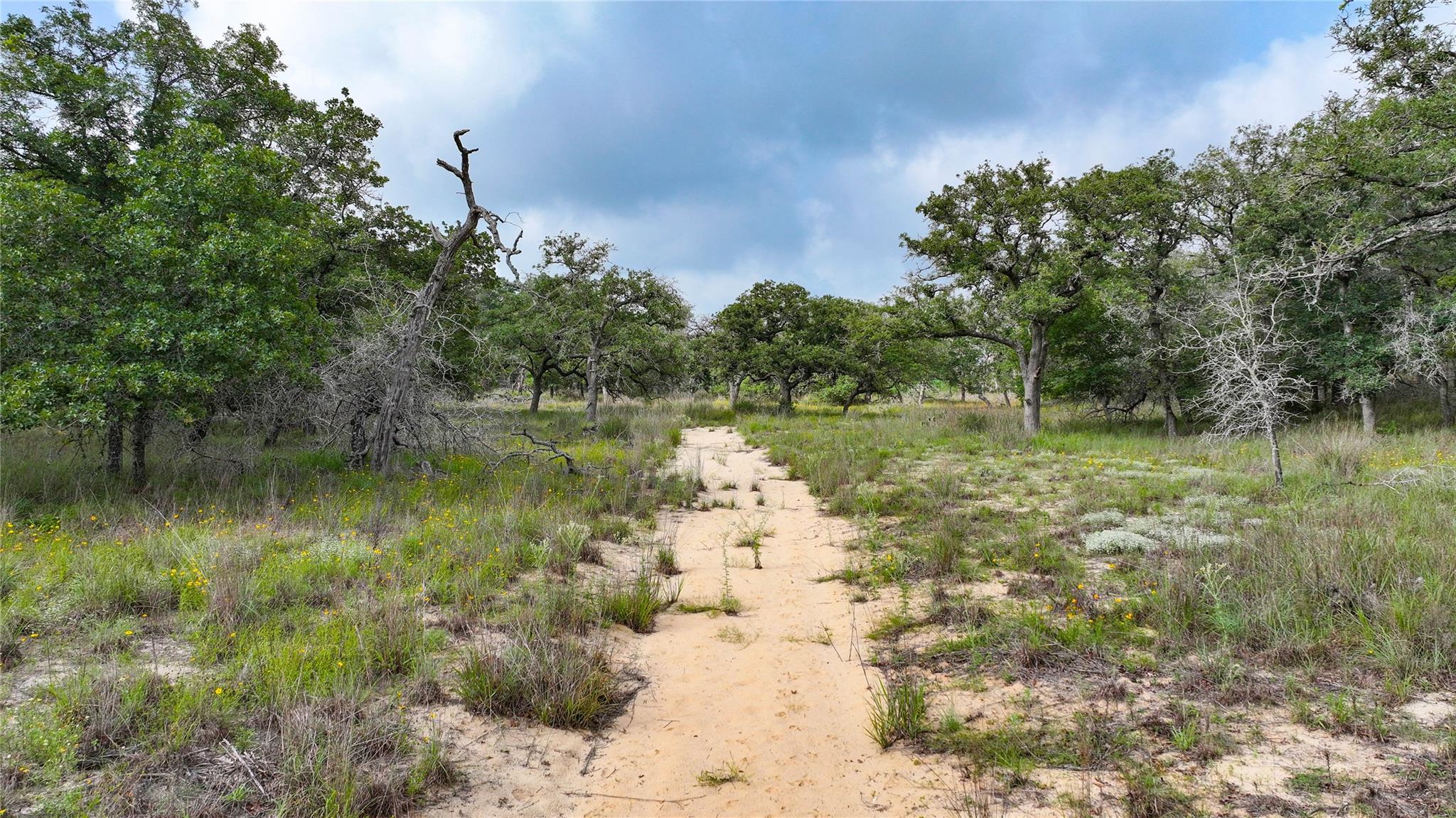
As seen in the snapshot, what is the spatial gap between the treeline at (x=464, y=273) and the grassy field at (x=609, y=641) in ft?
6.49

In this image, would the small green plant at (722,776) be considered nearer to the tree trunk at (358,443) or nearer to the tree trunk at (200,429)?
the tree trunk at (200,429)

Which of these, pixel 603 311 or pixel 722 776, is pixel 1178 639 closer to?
pixel 722 776

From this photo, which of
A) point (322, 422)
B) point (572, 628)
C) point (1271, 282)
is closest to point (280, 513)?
point (322, 422)

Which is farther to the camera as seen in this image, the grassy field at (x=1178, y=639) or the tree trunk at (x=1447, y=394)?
the tree trunk at (x=1447, y=394)

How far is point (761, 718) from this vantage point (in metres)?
4.10

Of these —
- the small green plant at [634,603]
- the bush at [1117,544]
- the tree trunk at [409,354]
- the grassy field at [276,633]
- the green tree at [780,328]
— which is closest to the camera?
the grassy field at [276,633]

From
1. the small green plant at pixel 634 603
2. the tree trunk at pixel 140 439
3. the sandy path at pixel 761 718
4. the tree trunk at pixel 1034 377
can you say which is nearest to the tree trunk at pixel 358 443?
the tree trunk at pixel 140 439

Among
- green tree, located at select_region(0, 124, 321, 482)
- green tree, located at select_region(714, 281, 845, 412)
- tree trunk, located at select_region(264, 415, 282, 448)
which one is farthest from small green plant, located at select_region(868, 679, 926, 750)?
green tree, located at select_region(714, 281, 845, 412)

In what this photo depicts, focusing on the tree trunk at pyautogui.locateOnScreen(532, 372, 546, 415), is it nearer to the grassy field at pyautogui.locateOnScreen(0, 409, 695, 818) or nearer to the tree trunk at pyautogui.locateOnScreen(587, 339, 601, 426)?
the tree trunk at pyautogui.locateOnScreen(587, 339, 601, 426)

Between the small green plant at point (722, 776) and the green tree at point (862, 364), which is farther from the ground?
the green tree at point (862, 364)

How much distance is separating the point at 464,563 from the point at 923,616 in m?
4.80

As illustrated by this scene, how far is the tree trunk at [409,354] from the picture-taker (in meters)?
10.4

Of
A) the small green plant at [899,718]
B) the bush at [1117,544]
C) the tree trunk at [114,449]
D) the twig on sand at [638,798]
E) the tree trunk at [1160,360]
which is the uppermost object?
the tree trunk at [1160,360]

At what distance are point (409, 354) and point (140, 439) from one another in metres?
3.87
